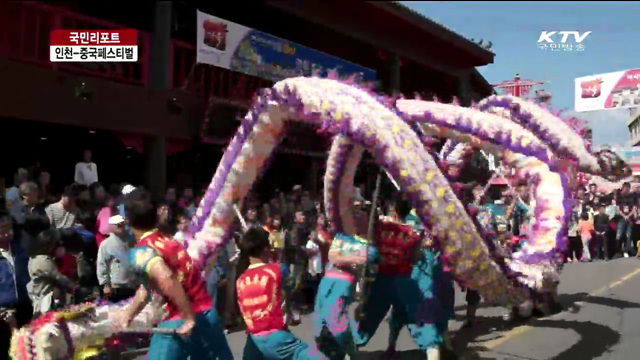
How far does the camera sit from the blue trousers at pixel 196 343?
14.0 feet

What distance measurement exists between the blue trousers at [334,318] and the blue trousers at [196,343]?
2.74ft

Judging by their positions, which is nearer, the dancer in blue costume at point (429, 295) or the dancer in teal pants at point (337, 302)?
the dancer in teal pants at point (337, 302)

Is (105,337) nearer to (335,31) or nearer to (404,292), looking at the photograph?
(404,292)

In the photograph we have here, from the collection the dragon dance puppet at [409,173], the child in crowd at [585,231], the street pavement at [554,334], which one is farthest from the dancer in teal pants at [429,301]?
the child in crowd at [585,231]

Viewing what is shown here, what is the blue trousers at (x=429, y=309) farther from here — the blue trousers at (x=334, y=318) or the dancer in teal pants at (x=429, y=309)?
the blue trousers at (x=334, y=318)

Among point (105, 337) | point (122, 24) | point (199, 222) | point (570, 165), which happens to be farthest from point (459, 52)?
point (105, 337)

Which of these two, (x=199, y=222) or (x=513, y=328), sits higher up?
(x=199, y=222)

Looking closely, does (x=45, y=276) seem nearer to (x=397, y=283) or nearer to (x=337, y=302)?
(x=337, y=302)

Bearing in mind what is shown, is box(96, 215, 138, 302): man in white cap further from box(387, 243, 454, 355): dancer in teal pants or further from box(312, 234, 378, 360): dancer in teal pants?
box(387, 243, 454, 355): dancer in teal pants

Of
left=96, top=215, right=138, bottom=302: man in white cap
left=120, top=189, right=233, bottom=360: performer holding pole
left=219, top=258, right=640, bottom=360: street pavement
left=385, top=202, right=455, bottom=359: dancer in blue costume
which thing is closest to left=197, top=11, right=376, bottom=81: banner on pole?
left=219, top=258, right=640, bottom=360: street pavement

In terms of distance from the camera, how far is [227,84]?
1497cm

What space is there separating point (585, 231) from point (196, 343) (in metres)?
16.5

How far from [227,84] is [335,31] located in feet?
13.1

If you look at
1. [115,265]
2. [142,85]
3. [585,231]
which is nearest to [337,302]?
[115,265]
